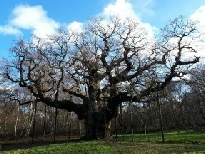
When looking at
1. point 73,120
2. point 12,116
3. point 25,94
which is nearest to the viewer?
point 25,94

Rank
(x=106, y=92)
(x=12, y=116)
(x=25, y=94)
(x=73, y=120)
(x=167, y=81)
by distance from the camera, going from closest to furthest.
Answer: (x=167, y=81) < (x=106, y=92) < (x=25, y=94) < (x=12, y=116) < (x=73, y=120)

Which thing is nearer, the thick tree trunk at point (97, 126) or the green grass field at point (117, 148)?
the green grass field at point (117, 148)

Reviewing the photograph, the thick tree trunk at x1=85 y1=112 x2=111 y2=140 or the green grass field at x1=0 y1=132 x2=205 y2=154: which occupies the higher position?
the thick tree trunk at x1=85 y1=112 x2=111 y2=140

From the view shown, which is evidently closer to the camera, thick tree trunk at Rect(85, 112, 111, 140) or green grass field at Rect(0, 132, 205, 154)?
green grass field at Rect(0, 132, 205, 154)

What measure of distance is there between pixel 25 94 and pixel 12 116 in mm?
9779

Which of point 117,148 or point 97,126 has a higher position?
point 97,126

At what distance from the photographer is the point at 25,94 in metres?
74.1

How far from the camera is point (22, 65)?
45844 millimetres

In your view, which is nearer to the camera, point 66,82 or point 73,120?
point 66,82

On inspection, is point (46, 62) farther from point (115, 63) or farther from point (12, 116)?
point (12, 116)

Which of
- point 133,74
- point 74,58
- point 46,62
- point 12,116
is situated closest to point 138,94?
point 133,74

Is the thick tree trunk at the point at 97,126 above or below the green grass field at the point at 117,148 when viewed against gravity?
above

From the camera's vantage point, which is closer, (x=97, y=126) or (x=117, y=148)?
(x=117, y=148)

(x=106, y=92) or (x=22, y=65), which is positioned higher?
(x=22, y=65)
